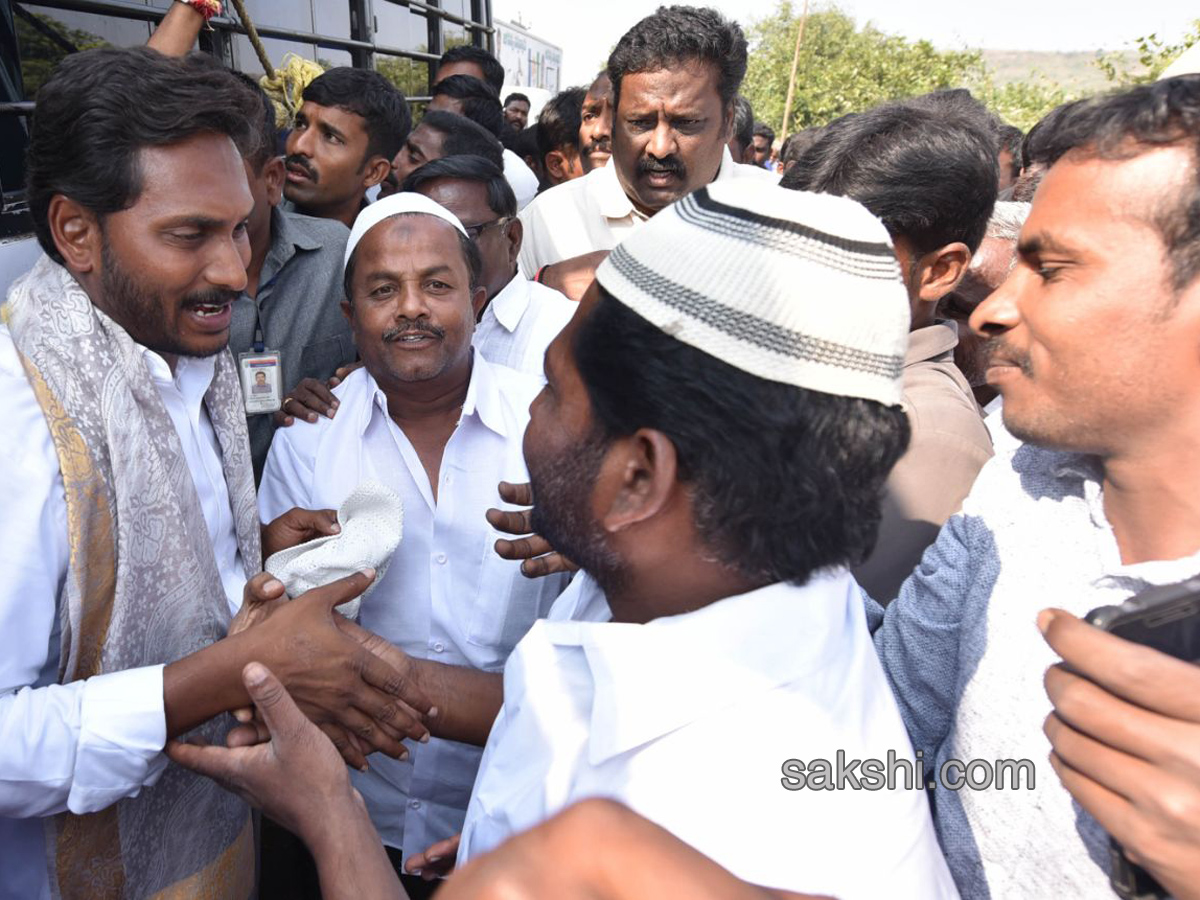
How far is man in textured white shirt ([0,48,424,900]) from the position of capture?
5.06ft

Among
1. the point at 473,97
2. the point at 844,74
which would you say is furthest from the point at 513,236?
the point at 844,74

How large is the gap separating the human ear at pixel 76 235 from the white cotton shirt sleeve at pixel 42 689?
266mm

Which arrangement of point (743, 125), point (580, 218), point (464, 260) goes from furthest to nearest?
1. point (743, 125)
2. point (580, 218)
3. point (464, 260)

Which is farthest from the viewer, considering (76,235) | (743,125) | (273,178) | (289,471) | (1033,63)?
(1033,63)

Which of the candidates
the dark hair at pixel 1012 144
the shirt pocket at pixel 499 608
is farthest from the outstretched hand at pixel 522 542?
the dark hair at pixel 1012 144

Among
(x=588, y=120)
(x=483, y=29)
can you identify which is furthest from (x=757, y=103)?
(x=588, y=120)

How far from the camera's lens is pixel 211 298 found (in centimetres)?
192

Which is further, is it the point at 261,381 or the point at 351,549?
the point at 261,381

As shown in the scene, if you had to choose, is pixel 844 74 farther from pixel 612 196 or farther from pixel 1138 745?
pixel 1138 745

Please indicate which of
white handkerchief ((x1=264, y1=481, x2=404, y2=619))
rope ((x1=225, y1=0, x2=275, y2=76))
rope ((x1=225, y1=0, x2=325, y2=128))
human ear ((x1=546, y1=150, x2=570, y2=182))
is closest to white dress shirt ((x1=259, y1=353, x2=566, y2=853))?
white handkerchief ((x1=264, y1=481, x2=404, y2=619))

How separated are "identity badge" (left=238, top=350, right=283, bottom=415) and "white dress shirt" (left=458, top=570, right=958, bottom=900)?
5.84 feet

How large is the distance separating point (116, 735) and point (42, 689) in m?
0.16

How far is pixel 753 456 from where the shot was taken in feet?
3.66

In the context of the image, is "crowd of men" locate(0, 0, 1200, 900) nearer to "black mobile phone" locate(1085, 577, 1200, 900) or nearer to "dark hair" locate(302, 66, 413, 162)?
"black mobile phone" locate(1085, 577, 1200, 900)
